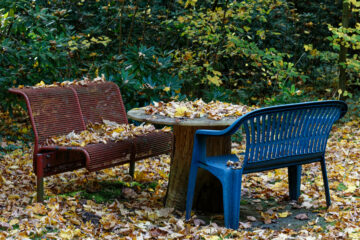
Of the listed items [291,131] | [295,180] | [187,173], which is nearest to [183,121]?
[187,173]

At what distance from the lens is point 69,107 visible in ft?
16.4

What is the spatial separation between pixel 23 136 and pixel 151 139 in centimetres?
324

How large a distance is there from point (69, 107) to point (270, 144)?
2.10 m

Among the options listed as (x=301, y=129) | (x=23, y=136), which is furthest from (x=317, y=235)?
(x=23, y=136)

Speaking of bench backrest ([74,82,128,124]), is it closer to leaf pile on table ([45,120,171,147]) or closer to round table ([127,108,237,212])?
leaf pile on table ([45,120,171,147])

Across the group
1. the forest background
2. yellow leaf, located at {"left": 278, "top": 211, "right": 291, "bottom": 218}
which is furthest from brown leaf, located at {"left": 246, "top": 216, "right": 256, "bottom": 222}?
the forest background

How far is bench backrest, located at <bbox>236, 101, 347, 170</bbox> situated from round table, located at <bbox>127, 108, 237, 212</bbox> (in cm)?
39

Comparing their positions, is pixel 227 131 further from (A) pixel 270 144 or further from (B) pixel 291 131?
(B) pixel 291 131

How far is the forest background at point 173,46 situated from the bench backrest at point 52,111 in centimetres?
187

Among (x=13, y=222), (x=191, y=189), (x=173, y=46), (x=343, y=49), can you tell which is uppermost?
(x=343, y=49)

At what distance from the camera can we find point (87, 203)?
176 inches

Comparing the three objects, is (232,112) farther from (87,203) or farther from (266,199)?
(87,203)

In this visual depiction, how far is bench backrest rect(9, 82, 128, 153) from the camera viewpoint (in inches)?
182

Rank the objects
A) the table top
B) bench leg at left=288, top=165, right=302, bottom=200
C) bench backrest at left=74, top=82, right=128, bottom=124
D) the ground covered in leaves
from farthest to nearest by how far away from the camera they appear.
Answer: bench backrest at left=74, top=82, right=128, bottom=124 → bench leg at left=288, top=165, right=302, bottom=200 → the table top → the ground covered in leaves
